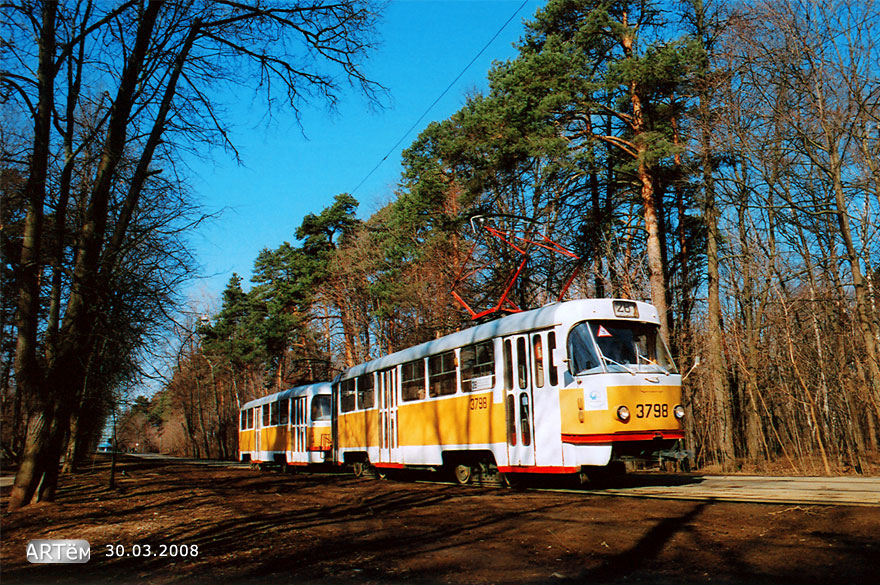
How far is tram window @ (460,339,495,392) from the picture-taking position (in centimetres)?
1235

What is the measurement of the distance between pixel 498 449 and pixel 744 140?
1101 centimetres

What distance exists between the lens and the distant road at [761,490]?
27.2 ft

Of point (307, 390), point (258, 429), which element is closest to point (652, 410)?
point (307, 390)

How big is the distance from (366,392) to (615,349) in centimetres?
835

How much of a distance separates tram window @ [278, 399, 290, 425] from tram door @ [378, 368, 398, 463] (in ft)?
26.5

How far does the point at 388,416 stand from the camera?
16.3 meters

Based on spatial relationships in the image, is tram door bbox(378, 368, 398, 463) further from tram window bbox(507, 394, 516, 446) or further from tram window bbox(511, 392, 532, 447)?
tram window bbox(511, 392, 532, 447)

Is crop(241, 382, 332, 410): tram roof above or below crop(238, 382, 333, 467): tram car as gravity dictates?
above

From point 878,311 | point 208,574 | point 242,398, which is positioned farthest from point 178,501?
point 242,398

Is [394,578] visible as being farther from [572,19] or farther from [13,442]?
[572,19]

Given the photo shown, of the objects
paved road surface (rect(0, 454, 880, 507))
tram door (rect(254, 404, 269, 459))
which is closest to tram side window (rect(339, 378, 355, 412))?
paved road surface (rect(0, 454, 880, 507))

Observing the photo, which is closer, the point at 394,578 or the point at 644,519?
the point at 394,578

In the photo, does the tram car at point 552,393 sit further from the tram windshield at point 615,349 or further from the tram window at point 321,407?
the tram window at point 321,407

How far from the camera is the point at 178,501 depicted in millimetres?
11883
